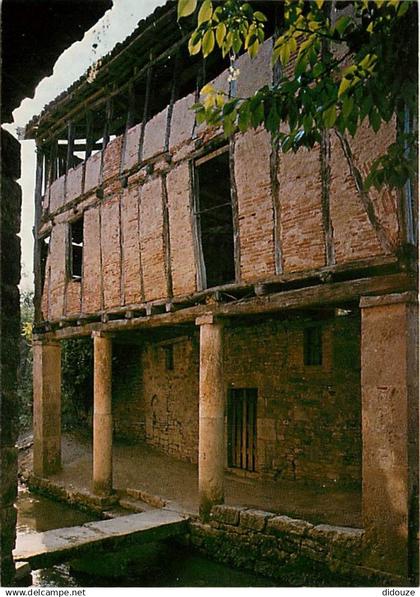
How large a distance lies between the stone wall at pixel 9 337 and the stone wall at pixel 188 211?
4.16m

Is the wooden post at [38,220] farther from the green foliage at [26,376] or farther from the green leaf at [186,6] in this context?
the green leaf at [186,6]

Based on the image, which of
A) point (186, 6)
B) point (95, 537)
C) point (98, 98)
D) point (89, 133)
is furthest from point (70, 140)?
point (186, 6)

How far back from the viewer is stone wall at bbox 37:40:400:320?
269 inches

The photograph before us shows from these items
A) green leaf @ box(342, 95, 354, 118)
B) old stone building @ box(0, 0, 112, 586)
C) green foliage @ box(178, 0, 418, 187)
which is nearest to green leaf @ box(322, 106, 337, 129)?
green foliage @ box(178, 0, 418, 187)

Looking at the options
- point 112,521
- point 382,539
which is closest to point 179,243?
point 112,521

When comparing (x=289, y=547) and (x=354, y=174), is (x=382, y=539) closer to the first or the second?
(x=289, y=547)

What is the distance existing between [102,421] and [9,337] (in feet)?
28.5

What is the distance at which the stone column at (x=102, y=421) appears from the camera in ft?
35.8

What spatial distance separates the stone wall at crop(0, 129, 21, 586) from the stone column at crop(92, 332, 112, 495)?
829 centimetres

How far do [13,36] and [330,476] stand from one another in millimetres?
9547

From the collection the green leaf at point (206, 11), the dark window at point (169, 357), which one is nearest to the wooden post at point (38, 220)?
the dark window at point (169, 357)

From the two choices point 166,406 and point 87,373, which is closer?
point 166,406

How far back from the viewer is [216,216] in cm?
1230
